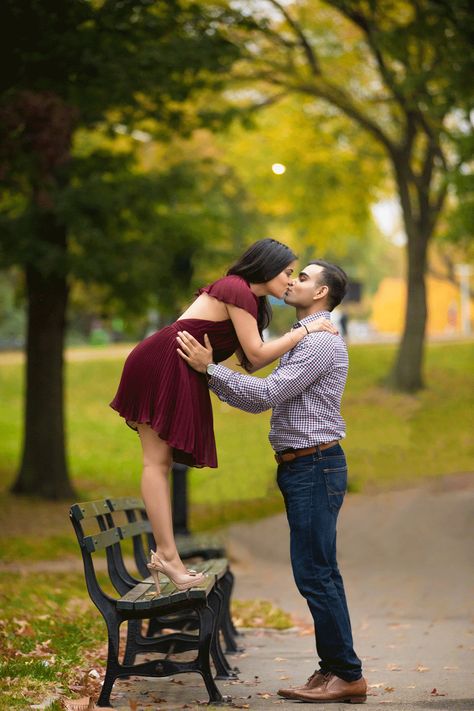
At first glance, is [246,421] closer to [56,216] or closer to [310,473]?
[56,216]

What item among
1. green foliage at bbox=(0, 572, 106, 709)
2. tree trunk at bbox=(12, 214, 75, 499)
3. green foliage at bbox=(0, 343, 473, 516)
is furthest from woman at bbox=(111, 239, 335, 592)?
tree trunk at bbox=(12, 214, 75, 499)

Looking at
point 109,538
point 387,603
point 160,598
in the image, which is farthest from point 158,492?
point 387,603

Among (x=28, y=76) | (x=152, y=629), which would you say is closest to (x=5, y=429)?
(x=28, y=76)

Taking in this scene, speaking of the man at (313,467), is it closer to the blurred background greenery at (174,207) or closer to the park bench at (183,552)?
the park bench at (183,552)

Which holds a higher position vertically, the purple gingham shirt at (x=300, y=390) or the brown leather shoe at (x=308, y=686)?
the purple gingham shirt at (x=300, y=390)

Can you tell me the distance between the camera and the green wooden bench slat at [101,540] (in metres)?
5.61

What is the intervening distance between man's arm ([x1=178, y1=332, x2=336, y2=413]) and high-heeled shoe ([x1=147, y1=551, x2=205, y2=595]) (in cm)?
84

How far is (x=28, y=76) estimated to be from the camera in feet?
41.8

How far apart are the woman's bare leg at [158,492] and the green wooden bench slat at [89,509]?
32cm

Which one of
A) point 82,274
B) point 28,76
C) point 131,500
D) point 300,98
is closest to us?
point 131,500

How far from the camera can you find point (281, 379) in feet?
18.6

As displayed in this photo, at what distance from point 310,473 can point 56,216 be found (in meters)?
11.6

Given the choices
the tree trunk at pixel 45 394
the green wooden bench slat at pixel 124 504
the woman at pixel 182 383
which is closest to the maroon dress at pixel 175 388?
the woman at pixel 182 383

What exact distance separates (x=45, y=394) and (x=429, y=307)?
4701 cm
